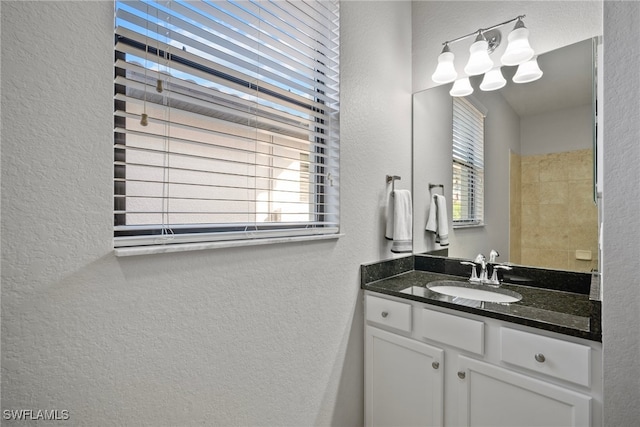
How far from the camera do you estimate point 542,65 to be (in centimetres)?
154

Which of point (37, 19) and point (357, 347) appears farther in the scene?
point (357, 347)

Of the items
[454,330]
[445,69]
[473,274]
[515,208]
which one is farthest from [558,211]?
[445,69]

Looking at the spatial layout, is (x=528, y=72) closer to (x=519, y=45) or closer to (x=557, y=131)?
(x=519, y=45)

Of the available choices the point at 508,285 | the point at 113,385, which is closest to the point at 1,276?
the point at 113,385

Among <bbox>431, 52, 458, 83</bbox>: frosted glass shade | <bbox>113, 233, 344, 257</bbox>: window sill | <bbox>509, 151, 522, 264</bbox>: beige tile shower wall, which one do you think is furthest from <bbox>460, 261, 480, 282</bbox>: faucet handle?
<bbox>431, 52, 458, 83</bbox>: frosted glass shade

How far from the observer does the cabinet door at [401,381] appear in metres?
1.36

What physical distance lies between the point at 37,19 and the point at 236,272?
858mm

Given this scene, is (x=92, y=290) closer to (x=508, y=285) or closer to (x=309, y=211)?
(x=309, y=211)

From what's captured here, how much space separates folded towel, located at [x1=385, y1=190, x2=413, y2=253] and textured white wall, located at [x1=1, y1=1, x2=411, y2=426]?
392 millimetres

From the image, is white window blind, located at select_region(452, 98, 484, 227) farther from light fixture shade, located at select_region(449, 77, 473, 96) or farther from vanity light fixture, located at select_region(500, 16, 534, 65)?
A: vanity light fixture, located at select_region(500, 16, 534, 65)

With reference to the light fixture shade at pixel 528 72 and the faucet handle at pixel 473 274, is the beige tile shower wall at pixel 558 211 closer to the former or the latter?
the faucet handle at pixel 473 274

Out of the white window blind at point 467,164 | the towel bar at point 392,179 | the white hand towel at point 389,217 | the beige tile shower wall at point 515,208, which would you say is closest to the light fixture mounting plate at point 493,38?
the white window blind at point 467,164

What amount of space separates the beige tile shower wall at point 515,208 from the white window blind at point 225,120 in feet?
3.05

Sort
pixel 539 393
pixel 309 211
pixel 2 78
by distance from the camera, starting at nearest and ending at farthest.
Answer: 1. pixel 2 78
2. pixel 539 393
3. pixel 309 211
